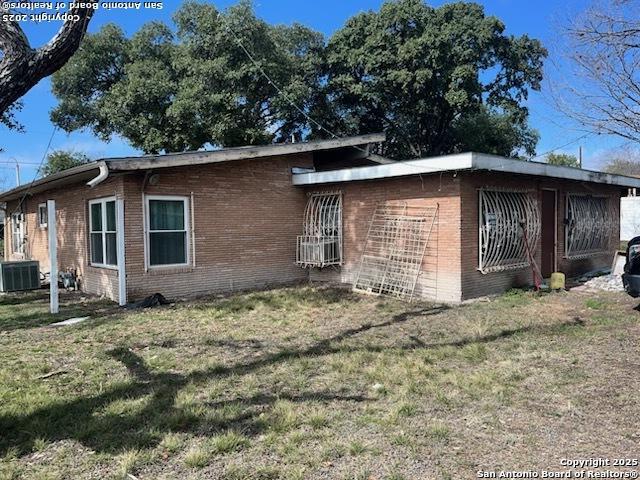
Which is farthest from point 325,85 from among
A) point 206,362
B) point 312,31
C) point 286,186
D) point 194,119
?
point 206,362

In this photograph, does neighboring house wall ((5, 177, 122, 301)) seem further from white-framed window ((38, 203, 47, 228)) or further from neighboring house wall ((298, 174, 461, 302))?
neighboring house wall ((298, 174, 461, 302))

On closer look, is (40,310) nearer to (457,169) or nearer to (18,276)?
(18,276)

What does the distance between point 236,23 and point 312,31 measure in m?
5.78

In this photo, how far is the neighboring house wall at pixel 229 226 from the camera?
9430mm

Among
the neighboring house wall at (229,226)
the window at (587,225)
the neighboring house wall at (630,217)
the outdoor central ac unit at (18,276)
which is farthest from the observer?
the neighboring house wall at (630,217)

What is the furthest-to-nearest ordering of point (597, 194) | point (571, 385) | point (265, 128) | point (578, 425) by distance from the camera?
point (265, 128), point (597, 194), point (571, 385), point (578, 425)

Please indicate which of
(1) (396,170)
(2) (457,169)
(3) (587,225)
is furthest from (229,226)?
(3) (587,225)

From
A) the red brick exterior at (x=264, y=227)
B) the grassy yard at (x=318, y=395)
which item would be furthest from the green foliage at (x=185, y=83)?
the grassy yard at (x=318, y=395)

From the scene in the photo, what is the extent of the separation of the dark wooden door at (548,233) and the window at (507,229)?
0.82m

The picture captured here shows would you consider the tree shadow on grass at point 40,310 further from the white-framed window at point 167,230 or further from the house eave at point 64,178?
the house eave at point 64,178

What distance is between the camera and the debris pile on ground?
32.6 feet

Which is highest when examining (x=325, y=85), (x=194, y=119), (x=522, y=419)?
(x=325, y=85)

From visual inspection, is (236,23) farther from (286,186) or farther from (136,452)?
(136,452)

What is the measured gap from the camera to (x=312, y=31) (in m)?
24.2
